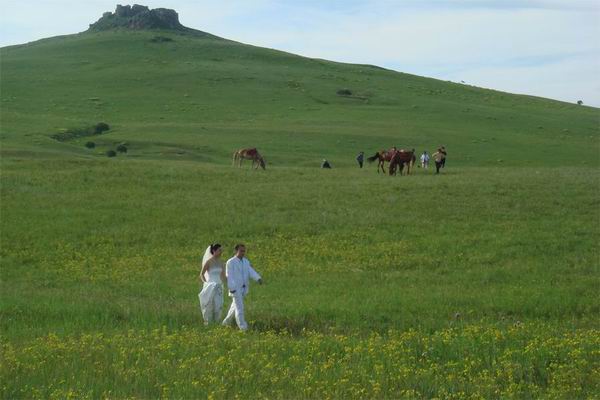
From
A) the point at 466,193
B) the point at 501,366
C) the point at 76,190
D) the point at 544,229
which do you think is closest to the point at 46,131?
the point at 76,190

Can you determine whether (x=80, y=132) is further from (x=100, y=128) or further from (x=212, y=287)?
(x=212, y=287)

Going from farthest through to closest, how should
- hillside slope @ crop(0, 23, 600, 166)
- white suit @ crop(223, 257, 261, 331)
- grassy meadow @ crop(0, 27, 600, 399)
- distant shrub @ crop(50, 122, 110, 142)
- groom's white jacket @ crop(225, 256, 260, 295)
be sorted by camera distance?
hillside slope @ crop(0, 23, 600, 166) → distant shrub @ crop(50, 122, 110, 142) → groom's white jacket @ crop(225, 256, 260, 295) → white suit @ crop(223, 257, 261, 331) → grassy meadow @ crop(0, 27, 600, 399)

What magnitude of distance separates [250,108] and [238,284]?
68.0m

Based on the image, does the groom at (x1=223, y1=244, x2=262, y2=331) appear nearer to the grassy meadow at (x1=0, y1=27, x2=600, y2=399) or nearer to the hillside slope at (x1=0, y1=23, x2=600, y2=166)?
the grassy meadow at (x1=0, y1=27, x2=600, y2=399)

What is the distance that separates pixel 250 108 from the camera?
276 feet

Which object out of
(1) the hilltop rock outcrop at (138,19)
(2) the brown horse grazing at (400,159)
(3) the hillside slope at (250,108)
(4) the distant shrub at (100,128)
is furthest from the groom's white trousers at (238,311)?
(1) the hilltop rock outcrop at (138,19)

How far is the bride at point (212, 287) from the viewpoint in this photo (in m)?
17.1

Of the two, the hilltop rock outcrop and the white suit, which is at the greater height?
the hilltop rock outcrop

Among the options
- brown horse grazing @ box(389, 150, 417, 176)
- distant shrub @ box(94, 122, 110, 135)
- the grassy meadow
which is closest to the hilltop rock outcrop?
the grassy meadow

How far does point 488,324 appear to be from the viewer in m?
16.7

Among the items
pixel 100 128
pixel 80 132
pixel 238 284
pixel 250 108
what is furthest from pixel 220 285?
pixel 250 108

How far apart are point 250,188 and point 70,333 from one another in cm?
2232

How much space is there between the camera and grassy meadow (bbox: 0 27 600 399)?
1215 cm

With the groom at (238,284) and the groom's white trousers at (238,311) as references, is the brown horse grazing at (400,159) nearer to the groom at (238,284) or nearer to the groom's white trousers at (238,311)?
the groom at (238,284)
